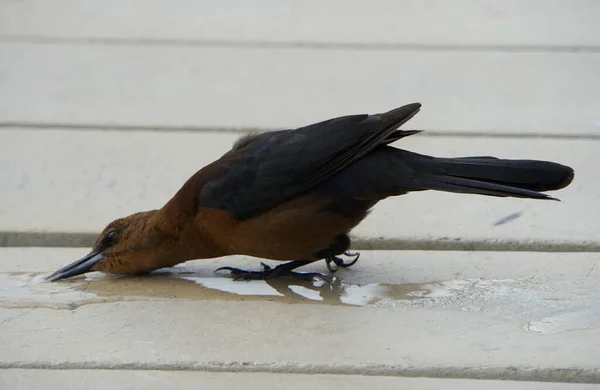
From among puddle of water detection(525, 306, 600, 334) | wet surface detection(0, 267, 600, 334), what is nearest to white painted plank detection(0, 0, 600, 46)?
wet surface detection(0, 267, 600, 334)

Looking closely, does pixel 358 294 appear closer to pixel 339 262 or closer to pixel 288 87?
pixel 339 262

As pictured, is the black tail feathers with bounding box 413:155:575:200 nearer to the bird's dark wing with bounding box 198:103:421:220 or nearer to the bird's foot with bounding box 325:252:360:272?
the bird's dark wing with bounding box 198:103:421:220

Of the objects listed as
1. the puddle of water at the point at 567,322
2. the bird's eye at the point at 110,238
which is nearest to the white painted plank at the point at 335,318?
the puddle of water at the point at 567,322

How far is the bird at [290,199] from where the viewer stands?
380 centimetres

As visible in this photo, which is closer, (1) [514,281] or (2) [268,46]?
(1) [514,281]

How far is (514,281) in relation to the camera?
3.71 meters

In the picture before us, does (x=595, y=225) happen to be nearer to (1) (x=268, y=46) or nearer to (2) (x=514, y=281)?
(2) (x=514, y=281)

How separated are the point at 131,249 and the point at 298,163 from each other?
70 centimetres

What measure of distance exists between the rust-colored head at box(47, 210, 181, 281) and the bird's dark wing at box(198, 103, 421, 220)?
0.21 metres

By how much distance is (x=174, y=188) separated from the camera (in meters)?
4.57

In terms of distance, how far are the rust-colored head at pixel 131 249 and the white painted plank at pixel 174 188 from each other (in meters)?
0.22

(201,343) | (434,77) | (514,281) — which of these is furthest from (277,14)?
(201,343)

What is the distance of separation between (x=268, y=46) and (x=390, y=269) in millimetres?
2716

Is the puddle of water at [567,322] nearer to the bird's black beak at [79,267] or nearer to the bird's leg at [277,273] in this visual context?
the bird's leg at [277,273]
